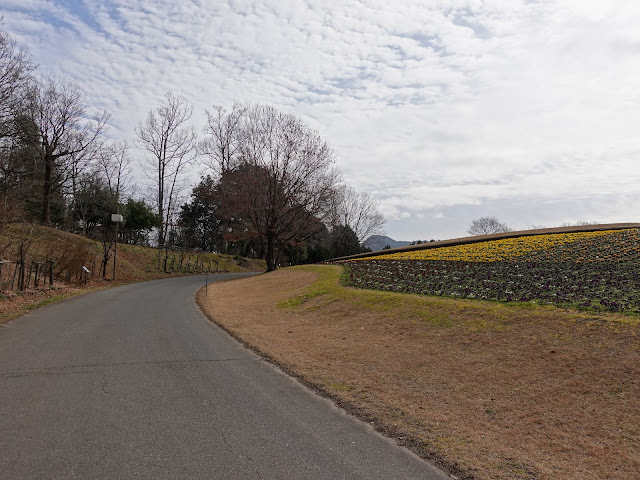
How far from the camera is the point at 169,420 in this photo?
5.27 metres

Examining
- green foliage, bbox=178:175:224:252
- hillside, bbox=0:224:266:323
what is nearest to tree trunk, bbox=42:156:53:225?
hillside, bbox=0:224:266:323

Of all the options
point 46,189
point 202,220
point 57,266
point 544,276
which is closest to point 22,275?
point 57,266

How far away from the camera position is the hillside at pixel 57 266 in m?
16.9

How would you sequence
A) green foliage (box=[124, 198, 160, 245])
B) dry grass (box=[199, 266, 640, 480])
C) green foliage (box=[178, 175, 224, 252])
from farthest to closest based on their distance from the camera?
1. green foliage (box=[178, 175, 224, 252])
2. green foliage (box=[124, 198, 160, 245])
3. dry grass (box=[199, 266, 640, 480])

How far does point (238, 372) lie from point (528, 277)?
28.9ft

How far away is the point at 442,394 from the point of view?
6473mm

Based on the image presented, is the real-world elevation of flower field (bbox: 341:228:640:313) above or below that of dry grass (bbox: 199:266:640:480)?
above

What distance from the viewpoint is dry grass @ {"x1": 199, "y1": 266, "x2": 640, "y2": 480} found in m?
4.64

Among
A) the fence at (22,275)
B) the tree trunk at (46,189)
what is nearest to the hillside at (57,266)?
the fence at (22,275)

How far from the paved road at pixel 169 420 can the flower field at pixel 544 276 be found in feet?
19.3

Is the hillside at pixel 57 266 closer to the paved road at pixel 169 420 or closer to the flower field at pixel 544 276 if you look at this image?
the paved road at pixel 169 420

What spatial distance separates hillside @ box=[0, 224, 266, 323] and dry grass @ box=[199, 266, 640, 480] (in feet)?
31.5

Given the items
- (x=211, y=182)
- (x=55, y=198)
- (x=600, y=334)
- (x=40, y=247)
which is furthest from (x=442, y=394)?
(x=211, y=182)

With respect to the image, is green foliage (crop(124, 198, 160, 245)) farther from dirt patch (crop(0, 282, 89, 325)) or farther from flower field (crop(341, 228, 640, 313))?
flower field (crop(341, 228, 640, 313))
